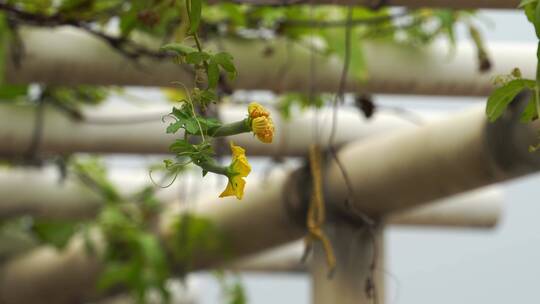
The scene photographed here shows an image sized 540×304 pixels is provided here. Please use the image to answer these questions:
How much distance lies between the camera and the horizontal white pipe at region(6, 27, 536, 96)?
9.52ft

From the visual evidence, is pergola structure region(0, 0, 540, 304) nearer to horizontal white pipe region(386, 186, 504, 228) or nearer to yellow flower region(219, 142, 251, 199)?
horizontal white pipe region(386, 186, 504, 228)

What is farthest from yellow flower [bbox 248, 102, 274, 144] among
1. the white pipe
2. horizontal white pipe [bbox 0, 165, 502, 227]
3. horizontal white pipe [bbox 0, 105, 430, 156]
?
horizontal white pipe [bbox 0, 165, 502, 227]

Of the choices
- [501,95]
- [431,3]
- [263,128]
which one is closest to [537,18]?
[501,95]

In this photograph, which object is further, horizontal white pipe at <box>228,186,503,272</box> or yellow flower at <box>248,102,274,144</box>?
horizontal white pipe at <box>228,186,503,272</box>

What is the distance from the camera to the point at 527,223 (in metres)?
6.98

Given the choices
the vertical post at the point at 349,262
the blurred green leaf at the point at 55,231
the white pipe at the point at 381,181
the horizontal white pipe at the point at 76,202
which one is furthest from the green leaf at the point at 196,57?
the blurred green leaf at the point at 55,231

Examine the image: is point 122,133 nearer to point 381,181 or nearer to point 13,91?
point 13,91

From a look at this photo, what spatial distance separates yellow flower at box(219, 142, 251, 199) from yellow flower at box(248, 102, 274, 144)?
0.03 m

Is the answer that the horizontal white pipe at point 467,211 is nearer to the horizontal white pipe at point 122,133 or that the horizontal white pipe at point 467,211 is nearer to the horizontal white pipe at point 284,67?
the horizontal white pipe at point 122,133

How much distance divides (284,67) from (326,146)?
391 mm

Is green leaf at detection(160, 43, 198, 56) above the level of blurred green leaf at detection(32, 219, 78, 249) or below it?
above

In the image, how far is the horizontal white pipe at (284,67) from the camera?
2.90 metres

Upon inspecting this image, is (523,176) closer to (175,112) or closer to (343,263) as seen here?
(343,263)

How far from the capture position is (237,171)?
3.46 feet
